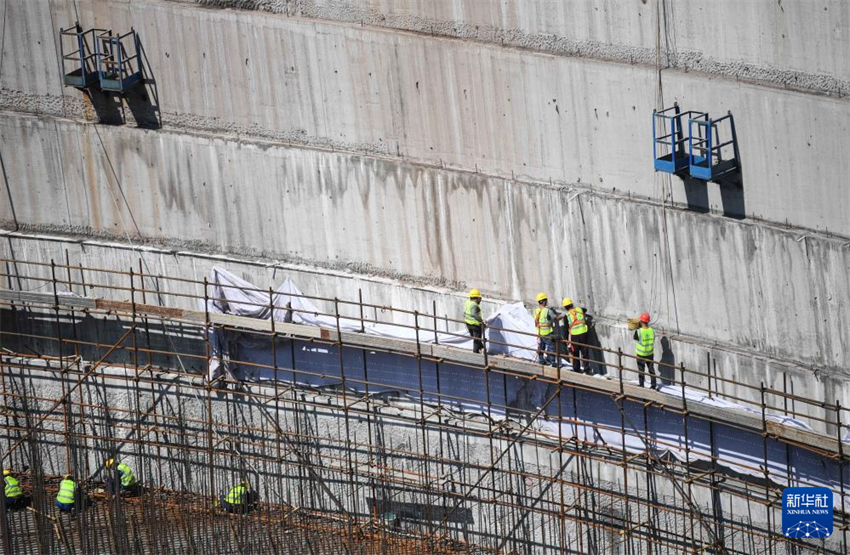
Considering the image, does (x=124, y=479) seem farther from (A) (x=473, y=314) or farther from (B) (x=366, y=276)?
(A) (x=473, y=314)

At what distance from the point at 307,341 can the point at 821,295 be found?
886 cm

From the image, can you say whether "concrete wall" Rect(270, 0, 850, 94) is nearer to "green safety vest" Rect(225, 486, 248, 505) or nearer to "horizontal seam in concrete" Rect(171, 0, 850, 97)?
"horizontal seam in concrete" Rect(171, 0, 850, 97)

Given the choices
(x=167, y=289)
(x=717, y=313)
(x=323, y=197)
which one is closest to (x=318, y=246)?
(x=323, y=197)

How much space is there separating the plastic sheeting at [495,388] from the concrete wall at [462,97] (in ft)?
9.51

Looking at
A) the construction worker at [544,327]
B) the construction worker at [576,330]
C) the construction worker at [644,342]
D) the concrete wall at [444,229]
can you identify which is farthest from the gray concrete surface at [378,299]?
the construction worker at [544,327]

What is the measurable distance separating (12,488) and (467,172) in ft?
33.0

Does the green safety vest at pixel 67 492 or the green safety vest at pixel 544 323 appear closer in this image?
the green safety vest at pixel 544 323

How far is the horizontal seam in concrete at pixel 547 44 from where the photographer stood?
881 inches

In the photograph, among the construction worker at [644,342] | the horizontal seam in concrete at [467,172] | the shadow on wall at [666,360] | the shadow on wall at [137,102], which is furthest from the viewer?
the shadow on wall at [137,102]

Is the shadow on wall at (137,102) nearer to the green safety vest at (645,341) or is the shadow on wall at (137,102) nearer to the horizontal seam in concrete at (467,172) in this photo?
the horizontal seam in concrete at (467,172)

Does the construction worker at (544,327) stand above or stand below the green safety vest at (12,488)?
above

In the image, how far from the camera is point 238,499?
27094mm

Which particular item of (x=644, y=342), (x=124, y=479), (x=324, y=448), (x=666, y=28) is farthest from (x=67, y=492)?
(x=666, y=28)

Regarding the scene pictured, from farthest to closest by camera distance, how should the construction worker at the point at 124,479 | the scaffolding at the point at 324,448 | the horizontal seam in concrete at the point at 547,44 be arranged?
the construction worker at the point at 124,479, the scaffolding at the point at 324,448, the horizontal seam in concrete at the point at 547,44
